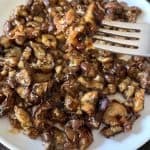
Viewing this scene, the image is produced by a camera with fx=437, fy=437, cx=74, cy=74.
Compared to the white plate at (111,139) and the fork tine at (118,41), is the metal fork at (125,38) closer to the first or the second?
the fork tine at (118,41)

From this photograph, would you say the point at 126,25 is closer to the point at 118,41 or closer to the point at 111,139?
Answer: the point at 118,41

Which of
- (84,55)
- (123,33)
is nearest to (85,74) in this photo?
(84,55)

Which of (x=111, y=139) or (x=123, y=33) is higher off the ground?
(x=123, y=33)

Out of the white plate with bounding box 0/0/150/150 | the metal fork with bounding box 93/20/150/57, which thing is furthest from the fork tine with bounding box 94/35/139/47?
the white plate with bounding box 0/0/150/150

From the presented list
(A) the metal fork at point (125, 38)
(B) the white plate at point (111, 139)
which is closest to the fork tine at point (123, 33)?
(A) the metal fork at point (125, 38)

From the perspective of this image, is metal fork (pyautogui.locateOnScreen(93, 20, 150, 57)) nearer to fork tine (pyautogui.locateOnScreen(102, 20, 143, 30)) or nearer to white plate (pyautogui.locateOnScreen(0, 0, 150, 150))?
fork tine (pyautogui.locateOnScreen(102, 20, 143, 30))

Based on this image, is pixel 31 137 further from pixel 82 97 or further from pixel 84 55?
pixel 84 55

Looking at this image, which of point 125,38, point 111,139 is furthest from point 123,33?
point 111,139

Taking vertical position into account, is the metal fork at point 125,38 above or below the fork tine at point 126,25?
below

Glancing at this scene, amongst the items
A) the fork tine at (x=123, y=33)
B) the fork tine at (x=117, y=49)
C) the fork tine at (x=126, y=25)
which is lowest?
the fork tine at (x=117, y=49)
